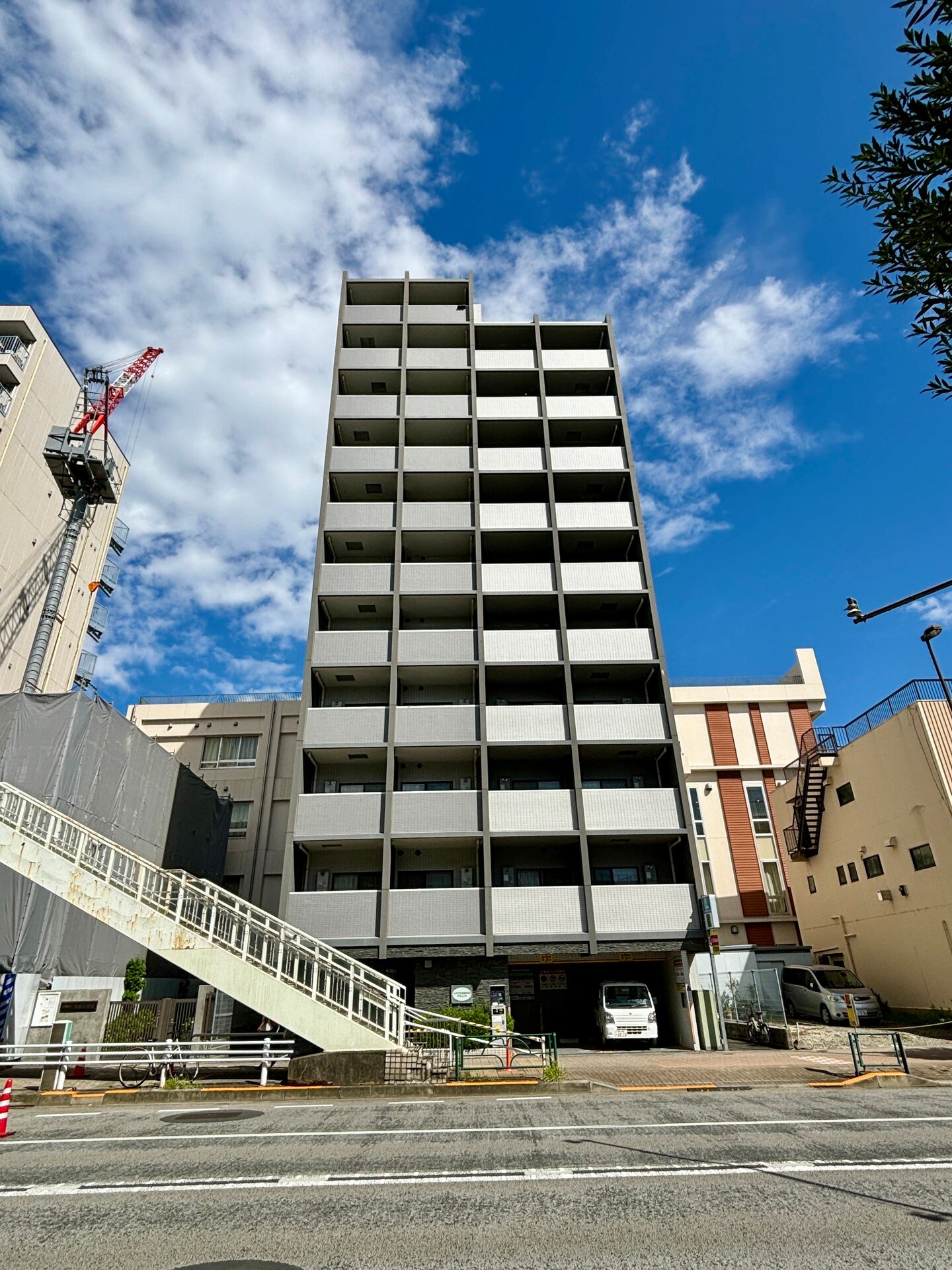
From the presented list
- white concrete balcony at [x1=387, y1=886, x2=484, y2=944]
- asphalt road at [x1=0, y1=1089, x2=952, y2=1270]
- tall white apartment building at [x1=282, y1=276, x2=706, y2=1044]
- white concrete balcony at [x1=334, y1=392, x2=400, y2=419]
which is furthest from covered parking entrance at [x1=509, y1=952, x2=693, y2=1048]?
white concrete balcony at [x1=334, y1=392, x2=400, y2=419]

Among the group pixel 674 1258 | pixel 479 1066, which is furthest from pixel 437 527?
pixel 674 1258

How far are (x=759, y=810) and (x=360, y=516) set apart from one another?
27.4 meters

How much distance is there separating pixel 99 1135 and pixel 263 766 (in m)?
29.7

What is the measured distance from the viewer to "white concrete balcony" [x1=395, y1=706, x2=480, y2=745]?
25188 mm

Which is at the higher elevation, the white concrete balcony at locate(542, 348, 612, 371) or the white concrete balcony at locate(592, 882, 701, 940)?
the white concrete balcony at locate(542, 348, 612, 371)

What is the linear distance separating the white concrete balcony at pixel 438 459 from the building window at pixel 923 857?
2227cm

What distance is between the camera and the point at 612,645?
88.9ft

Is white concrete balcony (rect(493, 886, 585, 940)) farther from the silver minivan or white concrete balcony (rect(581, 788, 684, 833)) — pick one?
the silver minivan

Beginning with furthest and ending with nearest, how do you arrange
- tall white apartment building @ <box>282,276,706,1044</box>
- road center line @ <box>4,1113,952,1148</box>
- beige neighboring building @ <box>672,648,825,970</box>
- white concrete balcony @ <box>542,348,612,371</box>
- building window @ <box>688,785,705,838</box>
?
building window @ <box>688,785,705,838</box> → beige neighboring building @ <box>672,648,825,970</box> → white concrete balcony @ <box>542,348,612,371</box> → tall white apartment building @ <box>282,276,706,1044</box> → road center line @ <box>4,1113,952,1148</box>

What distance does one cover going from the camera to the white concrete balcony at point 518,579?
92.5ft

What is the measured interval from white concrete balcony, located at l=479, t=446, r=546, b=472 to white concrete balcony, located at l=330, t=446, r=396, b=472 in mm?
4073

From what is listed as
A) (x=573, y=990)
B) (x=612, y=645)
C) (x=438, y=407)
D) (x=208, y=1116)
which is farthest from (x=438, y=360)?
(x=208, y=1116)

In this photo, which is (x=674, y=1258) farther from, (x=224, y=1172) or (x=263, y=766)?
(x=263, y=766)

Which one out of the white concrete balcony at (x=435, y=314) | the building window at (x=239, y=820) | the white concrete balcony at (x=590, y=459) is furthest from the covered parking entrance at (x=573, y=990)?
the white concrete balcony at (x=435, y=314)
